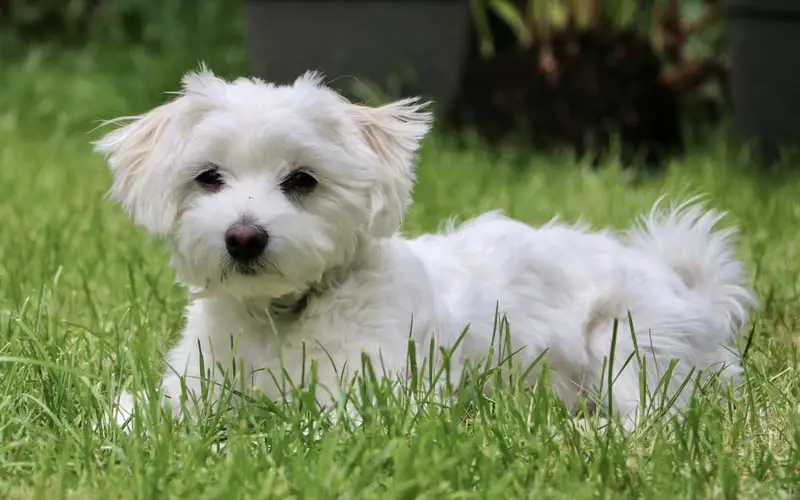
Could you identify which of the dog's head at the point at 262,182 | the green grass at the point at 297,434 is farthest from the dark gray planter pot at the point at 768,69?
the dog's head at the point at 262,182

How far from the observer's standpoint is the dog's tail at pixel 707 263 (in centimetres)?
378

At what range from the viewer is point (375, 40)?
29.1 feet

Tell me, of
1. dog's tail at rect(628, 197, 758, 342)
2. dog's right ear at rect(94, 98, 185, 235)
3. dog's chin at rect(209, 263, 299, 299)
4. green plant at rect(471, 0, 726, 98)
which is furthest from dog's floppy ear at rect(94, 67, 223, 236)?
green plant at rect(471, 0, 726, 98)

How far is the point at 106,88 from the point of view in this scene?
9578 mm

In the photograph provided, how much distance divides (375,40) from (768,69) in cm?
286

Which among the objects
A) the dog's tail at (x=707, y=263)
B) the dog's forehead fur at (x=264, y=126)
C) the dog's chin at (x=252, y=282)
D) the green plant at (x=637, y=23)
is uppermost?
the green plant at (x=637, y=23)

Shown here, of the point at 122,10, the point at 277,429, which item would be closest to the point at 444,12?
the point at 122,10

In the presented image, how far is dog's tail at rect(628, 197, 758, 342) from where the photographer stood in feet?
12.4

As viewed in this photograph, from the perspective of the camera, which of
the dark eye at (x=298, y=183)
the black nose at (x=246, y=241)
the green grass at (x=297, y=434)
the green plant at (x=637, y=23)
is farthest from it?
the green plant at (x=637, y=23)

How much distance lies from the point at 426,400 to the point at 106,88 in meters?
7.44

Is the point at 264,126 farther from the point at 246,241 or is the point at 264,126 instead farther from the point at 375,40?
the point at 375,40

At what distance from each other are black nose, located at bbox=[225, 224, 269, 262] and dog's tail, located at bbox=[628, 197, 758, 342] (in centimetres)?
147

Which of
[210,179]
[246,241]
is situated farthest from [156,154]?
[246,241]

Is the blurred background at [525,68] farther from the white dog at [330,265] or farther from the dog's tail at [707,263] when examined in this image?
the white dog at [330,265]
